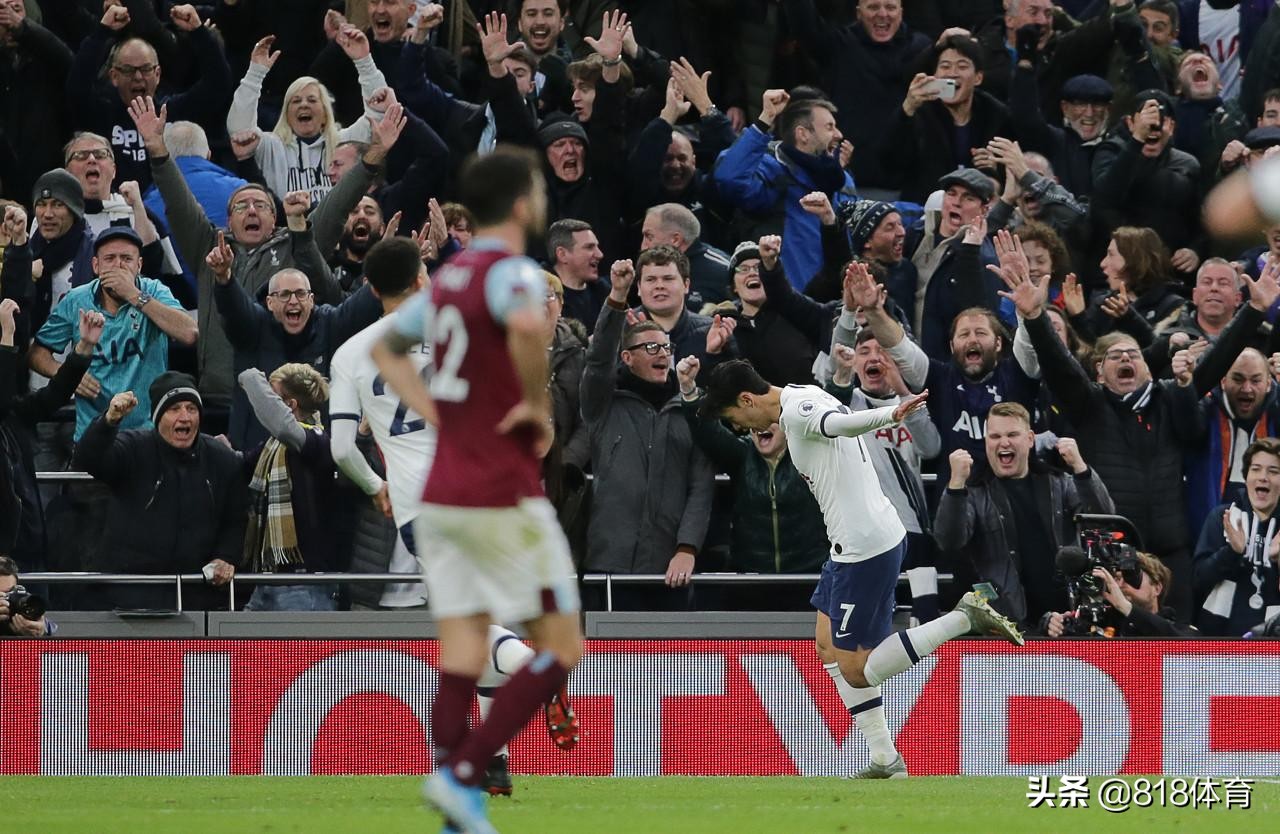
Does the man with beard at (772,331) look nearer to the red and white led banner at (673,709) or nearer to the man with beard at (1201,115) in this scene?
the red and white led banner at (673,709)

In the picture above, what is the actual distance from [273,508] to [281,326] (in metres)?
1.27

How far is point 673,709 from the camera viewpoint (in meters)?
12.1

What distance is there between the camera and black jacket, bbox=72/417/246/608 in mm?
12422

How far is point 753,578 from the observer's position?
491 inches

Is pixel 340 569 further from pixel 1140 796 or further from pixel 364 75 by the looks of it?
pixel 1140 796

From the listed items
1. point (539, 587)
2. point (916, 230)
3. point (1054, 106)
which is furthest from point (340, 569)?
point (1054, 106)

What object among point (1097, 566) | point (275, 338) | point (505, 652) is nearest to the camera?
point (505, 652)

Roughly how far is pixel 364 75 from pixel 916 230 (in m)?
4.06

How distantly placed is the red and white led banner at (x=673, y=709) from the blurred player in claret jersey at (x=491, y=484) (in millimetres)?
5070

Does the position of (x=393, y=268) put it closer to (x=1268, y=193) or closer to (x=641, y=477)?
(x=641, y=477)

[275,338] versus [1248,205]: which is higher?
[1248,205]

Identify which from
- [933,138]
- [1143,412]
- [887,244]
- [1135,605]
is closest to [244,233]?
[887,244]

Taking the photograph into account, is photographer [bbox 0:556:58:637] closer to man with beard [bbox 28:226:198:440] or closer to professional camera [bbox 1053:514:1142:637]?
man with beard [bbox 28:226:198:440]

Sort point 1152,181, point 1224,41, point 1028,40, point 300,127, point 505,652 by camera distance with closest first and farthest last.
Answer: point 505,652, point 300,127, point 1152,181, point 1028,40, point 1224,41
